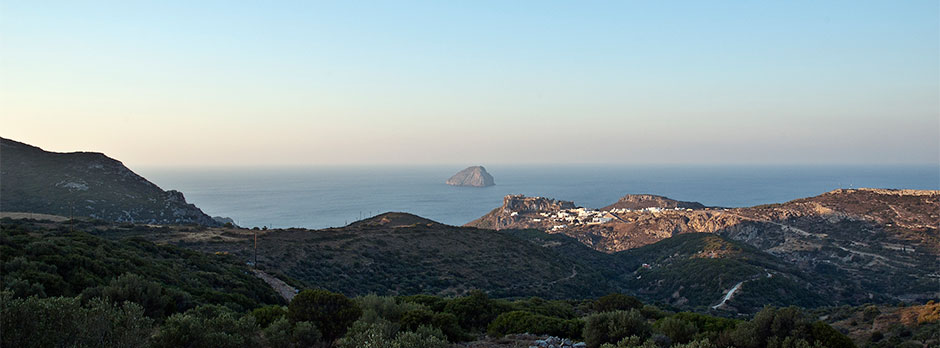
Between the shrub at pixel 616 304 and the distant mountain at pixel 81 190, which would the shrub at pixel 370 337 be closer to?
the shrub at pixel 616 304

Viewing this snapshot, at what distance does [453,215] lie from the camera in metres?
177

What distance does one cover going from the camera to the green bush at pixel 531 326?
47.0 ft

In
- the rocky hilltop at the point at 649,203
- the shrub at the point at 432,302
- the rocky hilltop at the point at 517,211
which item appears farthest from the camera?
the rocky hilltop at the point at 649,203

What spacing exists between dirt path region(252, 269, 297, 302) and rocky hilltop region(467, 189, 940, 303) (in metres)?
58.4

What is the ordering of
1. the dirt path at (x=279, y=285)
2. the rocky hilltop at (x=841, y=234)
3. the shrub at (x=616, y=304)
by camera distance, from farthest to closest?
the rocky hilltop at (x=841, y=234) → the dirt path at (x=279, y=285) → the shrub at (x=616, y=304)

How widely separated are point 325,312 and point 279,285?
18.3m

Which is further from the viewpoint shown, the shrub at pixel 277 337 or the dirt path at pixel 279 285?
the dirt path at pixel 279 285

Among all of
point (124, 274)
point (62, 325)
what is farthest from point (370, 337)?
point (124, 274)

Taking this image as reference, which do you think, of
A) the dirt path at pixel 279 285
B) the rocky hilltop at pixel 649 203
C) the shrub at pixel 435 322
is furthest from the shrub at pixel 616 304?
the rocky hilltop at pixel 649 203

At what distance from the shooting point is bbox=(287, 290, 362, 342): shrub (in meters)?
11.8

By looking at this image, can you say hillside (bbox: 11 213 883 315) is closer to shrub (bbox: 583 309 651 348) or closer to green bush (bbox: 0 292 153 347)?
green bush (bbox: 0 292 153 347)

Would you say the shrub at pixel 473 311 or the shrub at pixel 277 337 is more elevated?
the shrub at pixel 277 337

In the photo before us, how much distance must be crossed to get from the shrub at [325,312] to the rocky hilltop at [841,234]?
59.7 m

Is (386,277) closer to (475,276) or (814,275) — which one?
(475,276)
